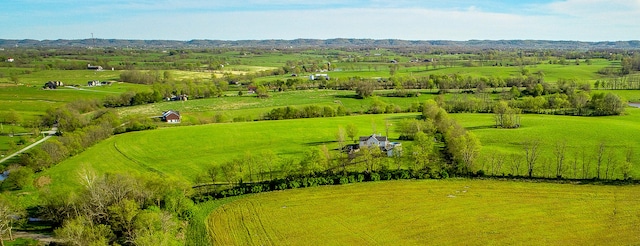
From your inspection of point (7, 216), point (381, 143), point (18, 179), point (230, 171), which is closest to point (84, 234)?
point (7, 216)

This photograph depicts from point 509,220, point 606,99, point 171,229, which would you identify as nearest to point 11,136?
point 171,229

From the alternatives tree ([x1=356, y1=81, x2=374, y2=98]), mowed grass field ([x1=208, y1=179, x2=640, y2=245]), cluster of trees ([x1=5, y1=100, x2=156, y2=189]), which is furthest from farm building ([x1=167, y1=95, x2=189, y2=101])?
mowed grass field ([x1=208, y1=179, x2=640, y2=245])

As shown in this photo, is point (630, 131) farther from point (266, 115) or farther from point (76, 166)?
point (76, 166)

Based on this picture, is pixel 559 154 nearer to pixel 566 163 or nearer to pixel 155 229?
pixel 566 163

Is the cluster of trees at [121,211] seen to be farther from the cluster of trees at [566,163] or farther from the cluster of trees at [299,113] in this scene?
the cluster of trees at [299,113]

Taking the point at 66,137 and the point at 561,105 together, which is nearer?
the point at 66,137

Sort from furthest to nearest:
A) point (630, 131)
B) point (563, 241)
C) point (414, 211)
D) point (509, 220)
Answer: point (630, 131), point (414, 211), point (509, 220), point (563, 241)
